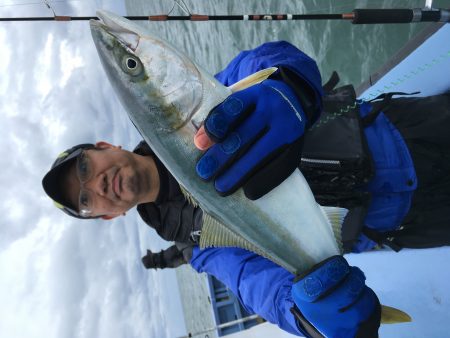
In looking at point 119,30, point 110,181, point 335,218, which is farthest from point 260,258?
point 119,30

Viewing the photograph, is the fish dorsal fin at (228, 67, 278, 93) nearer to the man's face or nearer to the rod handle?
the rod handle

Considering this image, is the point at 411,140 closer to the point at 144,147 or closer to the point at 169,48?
the point at 169,48

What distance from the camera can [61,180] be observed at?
3680mm

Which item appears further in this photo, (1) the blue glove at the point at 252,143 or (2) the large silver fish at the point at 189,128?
(2) the large silver fish at the point at 189,128

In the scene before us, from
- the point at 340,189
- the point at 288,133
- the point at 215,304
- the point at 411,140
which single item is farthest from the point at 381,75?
the point at 215,304

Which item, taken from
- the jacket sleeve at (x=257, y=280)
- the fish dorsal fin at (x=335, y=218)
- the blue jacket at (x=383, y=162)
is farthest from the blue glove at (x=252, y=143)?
the jacket sleeve at (x=257, y=280)

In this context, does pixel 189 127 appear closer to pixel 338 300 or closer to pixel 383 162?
pixel 338 300

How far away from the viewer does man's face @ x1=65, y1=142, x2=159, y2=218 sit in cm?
328

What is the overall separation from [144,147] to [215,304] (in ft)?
16.3

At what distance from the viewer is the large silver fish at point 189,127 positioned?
76.8 inches

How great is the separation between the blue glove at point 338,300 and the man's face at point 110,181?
5.86 feet

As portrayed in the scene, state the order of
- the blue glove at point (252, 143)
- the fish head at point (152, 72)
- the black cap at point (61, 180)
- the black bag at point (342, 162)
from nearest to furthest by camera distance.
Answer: the blue glove at point (252, 143), the fish head at point (152, 72), the black bag at point (342, 162), the black cap at point (61, 180)

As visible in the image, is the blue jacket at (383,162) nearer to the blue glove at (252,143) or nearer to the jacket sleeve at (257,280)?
the blue glove at (252,143)

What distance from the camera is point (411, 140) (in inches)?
105
